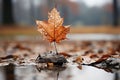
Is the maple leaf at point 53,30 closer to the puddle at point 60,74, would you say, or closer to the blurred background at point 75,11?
the puddle at point 60,74

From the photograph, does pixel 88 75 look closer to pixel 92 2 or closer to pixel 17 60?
pixel 17 60

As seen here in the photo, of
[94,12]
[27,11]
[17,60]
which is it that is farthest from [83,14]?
[17,60]

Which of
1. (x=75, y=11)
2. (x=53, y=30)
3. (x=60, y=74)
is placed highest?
(x=75, y=11)

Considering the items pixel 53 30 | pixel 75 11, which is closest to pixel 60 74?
pixel 53 30

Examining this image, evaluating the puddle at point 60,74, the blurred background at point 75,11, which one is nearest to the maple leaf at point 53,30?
the puddle at point 60,74

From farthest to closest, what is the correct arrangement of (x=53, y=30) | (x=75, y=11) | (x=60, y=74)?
1. (x=75, y=11)
2. (x=53, y=30)
3. (x=60, y=74)

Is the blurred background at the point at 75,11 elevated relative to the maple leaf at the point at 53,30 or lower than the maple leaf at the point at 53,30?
elevated

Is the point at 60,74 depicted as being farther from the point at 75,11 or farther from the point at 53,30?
the point at 75,11

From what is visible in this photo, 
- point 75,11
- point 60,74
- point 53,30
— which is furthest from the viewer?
point 75,11
